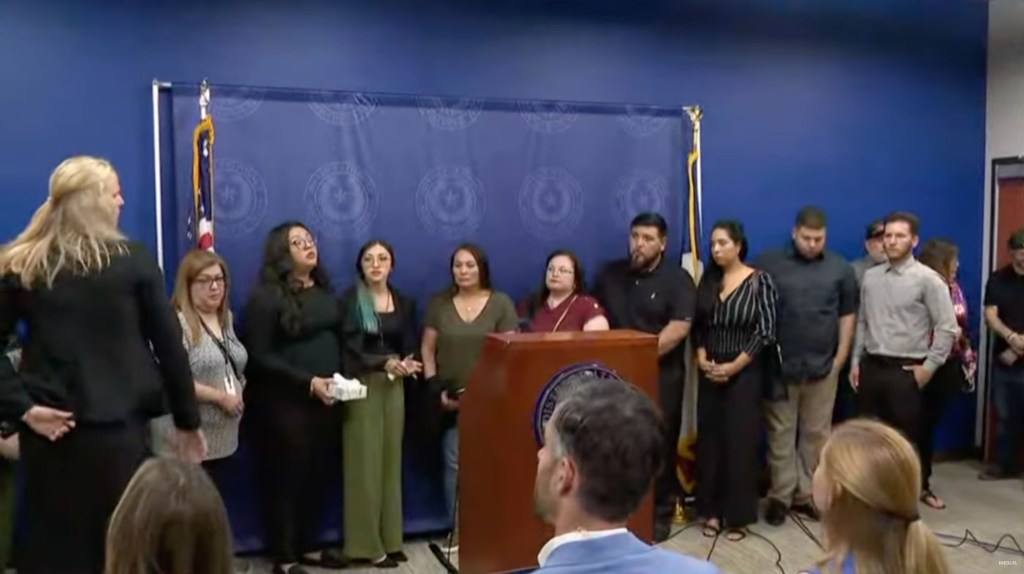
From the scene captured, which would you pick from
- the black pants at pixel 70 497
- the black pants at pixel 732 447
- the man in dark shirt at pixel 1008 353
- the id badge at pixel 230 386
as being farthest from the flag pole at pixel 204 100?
the man in dark shirt at pixel 1008 353

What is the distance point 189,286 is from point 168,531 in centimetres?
254

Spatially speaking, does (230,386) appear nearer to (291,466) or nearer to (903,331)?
(291,466)

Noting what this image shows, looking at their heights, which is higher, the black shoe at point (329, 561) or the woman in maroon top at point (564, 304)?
the woman in maroon top at point (564, 304)

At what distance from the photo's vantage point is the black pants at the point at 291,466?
4004 millimetres

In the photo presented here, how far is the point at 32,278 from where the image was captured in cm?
244

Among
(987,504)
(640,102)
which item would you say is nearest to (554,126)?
(640,102)

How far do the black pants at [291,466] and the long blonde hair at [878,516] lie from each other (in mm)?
2733

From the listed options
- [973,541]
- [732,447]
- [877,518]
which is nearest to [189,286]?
[732,447]

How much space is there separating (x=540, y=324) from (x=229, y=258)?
1441 millimetres

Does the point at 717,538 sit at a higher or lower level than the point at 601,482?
lower

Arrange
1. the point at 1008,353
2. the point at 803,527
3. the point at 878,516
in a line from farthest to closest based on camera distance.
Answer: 1. the point at 1008,353
2. the point at 803,527
3. the point at 878,516

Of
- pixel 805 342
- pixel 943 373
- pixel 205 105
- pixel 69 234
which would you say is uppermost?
pixel 205 105

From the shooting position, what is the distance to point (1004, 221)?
19.6ft

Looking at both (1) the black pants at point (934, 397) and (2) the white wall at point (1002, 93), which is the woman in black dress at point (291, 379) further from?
(2) the white wall at point (1002, 93)
